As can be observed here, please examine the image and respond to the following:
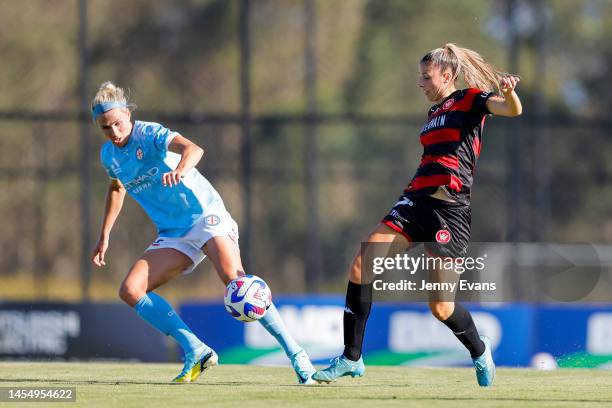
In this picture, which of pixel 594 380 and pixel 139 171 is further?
pixel 594 380

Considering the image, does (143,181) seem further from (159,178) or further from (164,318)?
(164,318)

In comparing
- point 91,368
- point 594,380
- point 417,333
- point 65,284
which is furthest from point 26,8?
point 594,380

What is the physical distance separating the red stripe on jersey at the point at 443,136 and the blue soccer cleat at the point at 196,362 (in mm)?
1967

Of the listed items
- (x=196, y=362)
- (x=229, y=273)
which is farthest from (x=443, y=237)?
(x=196, y=362)

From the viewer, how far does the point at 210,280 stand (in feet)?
82.0

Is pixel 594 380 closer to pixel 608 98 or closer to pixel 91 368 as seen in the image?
pixel 91 368

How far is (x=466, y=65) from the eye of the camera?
7688mm

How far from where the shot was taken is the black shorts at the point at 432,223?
7514 mm

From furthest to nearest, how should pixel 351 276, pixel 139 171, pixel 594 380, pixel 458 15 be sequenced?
pixel 458 15, pixel 594 380, pixel 139 171, pixel 351 276

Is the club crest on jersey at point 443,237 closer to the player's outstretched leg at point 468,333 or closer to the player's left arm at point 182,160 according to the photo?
the player's outstretched leg at point 468,333

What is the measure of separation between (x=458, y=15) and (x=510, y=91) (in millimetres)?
23093

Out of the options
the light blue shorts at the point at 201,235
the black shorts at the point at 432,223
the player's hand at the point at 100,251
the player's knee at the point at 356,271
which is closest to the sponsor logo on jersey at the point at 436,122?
the black shorts at the point at 432,223

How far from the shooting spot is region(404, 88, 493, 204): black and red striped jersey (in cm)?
749

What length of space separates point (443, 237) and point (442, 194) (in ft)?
0.84
